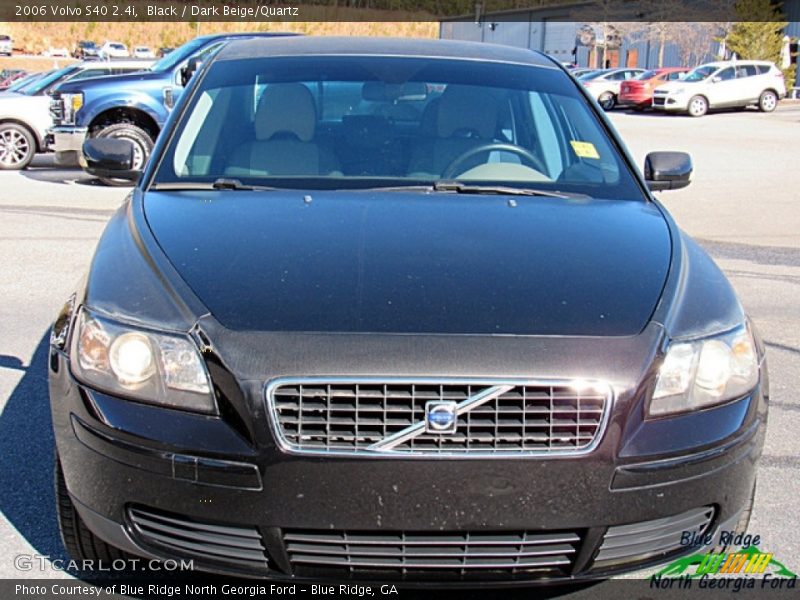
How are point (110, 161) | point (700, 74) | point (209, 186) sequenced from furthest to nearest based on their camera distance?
point (700, 74) → point (110, 161) → point (209, 186)

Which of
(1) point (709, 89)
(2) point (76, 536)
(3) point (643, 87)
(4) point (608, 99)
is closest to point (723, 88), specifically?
(1) point (709, 89)

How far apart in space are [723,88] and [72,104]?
90.5ft

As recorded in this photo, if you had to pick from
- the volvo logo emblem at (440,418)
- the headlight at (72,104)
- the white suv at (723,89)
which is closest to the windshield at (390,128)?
the volvo logo emblem at (440,418)

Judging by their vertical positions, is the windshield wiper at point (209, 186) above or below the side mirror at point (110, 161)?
above

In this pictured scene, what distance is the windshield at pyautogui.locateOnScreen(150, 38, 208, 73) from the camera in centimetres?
1438

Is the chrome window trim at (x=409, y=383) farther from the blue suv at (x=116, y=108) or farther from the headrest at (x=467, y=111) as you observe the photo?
the blue suv at (x=116, y=108)

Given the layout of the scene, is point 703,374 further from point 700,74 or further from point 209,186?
point 700,74

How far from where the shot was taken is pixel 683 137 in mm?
25703

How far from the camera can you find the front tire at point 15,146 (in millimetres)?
15016

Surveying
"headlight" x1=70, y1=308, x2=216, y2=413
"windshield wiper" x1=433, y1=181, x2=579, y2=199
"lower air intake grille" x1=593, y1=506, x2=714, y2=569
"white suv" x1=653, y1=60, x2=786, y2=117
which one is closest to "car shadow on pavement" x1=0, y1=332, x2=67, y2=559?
"headlight" x1=70, y1=308, x2=216, y2=413

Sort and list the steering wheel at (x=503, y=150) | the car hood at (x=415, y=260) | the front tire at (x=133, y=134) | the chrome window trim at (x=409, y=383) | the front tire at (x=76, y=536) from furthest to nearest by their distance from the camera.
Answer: the front tire at (x=133, y=134) < the steering wheel at (x=503, y=150) < the front tire at (x=76, y=536) < the car hood at (x=415, y=260) < the chrome window trim at (x=409, y=383)

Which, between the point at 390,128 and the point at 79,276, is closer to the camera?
the point at 390,128

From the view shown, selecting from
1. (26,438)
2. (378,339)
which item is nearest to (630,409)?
(378,339)

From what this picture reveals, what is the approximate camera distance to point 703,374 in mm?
2844
